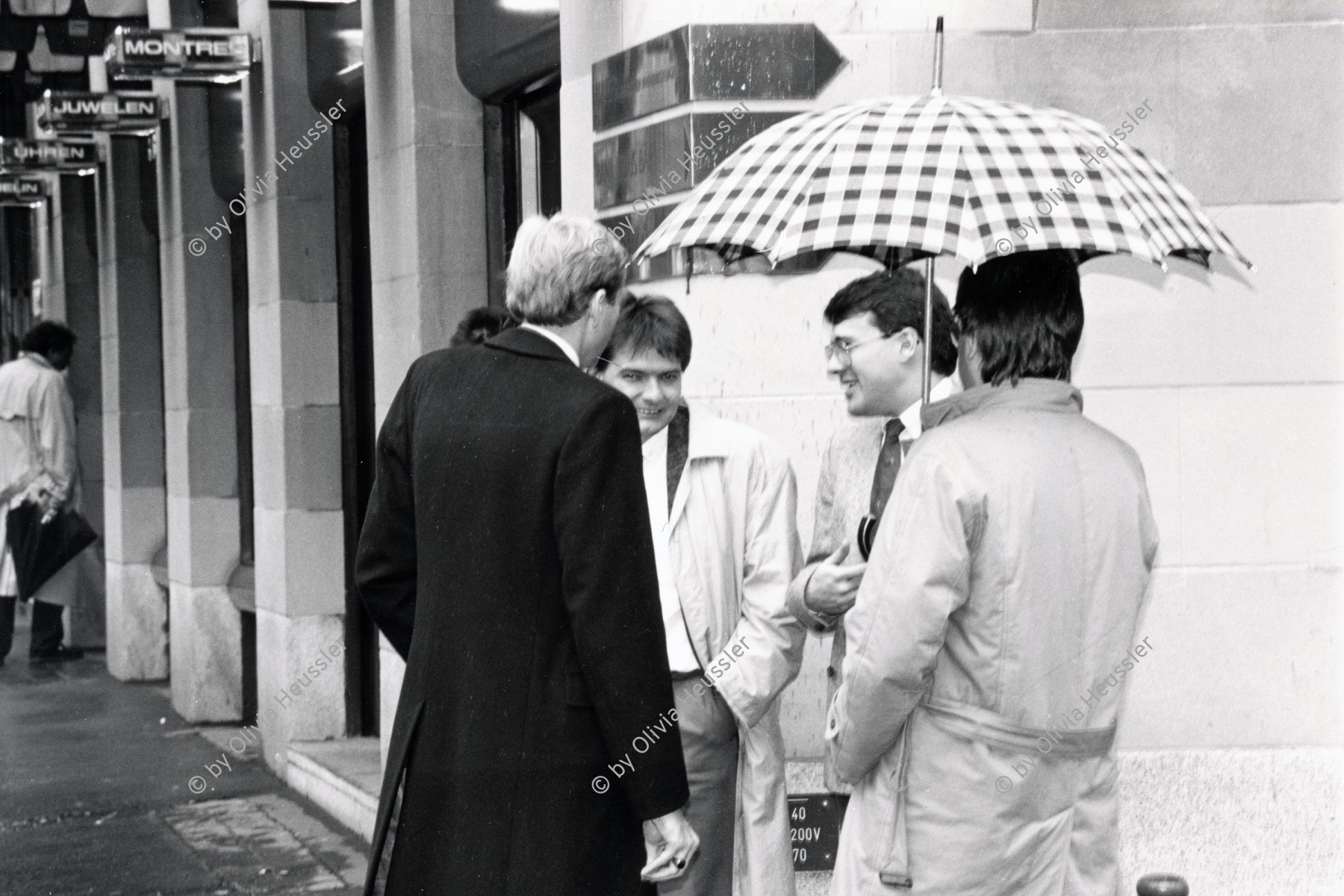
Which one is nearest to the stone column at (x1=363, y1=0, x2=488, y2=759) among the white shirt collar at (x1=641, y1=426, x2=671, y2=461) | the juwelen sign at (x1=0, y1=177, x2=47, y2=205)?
the white shirt collar at (x1=641, y1=426, x2=671, y2=461)

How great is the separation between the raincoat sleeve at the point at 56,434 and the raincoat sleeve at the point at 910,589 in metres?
11.2

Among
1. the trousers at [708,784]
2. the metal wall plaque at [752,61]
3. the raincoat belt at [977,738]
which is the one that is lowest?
the trousers at [708,784]

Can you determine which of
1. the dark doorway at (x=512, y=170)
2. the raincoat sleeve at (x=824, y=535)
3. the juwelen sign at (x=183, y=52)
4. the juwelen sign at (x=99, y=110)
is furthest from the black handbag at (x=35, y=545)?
the raincoat sleeve at (x=824, y=535)

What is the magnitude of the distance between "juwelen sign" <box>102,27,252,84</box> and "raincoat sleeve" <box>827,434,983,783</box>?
6.92 meters

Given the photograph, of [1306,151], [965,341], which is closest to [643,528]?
[965,341]

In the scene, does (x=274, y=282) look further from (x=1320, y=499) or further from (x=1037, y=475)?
(x=1037, y=475)

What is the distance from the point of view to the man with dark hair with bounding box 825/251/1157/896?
3387 millimetres

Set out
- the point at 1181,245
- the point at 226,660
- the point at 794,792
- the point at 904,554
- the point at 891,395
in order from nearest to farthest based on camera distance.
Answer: the point at 904,554 < the point at 1181,245 < the point at 891,395 < the point at 794,792 < the point at 226,660

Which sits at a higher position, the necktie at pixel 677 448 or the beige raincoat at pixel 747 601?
the necktie at pixel 677 448

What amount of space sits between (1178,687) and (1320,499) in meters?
0.73

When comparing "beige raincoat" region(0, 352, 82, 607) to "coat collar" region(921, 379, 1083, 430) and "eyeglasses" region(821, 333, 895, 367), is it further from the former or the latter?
"coat collar" region(921, 379, 1083, 430)

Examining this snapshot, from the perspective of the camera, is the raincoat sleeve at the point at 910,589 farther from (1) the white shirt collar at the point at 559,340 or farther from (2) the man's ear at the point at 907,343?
(2) the man's ear at the point at 907,343

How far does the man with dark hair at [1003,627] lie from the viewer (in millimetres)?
3387

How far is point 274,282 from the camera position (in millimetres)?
9516
